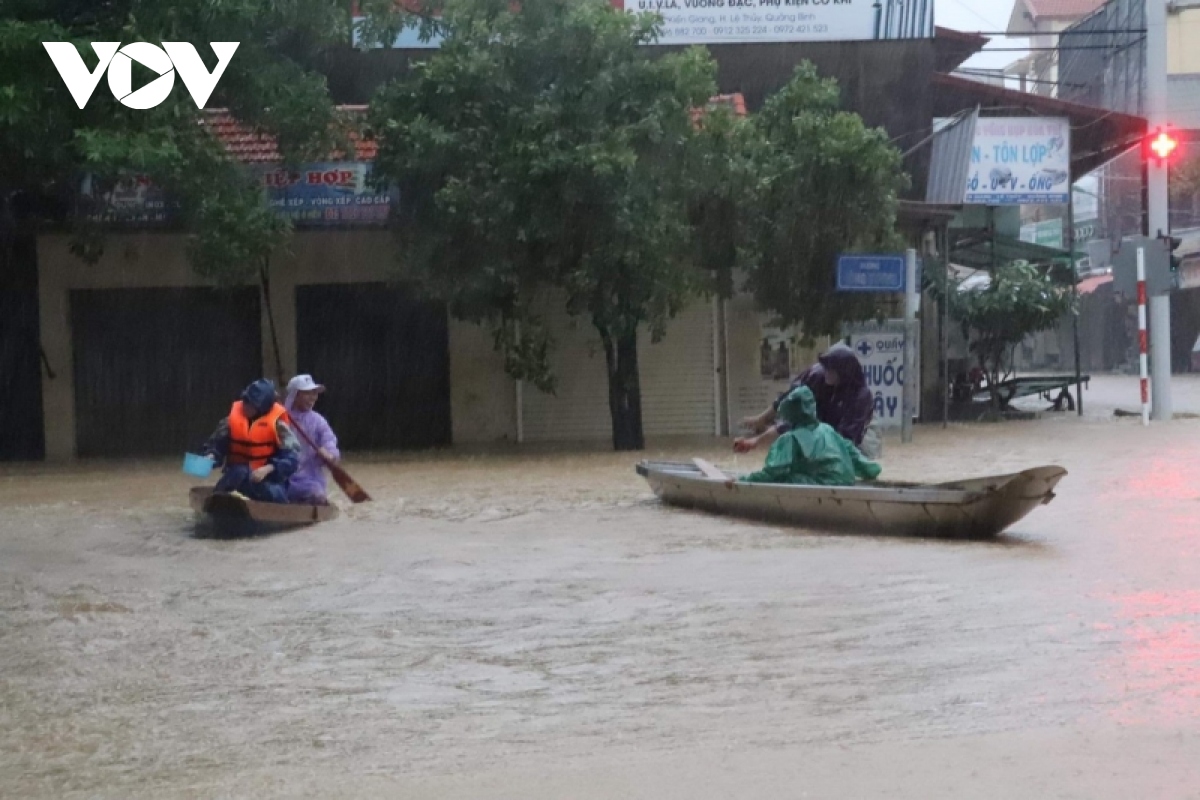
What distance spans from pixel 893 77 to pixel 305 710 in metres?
20.6

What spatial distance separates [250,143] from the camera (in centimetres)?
2030

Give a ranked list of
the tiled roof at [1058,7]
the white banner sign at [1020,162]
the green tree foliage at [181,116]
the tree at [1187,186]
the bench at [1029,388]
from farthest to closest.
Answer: the tiled roof at [1058,7]
the tree at [1187,186]
the bench at [1029,388]
the white banner sign at [1020,162]
the green tree foliage at [181,116]

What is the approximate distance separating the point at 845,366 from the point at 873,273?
545 cm

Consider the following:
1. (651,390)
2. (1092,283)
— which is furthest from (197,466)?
(1092,283)

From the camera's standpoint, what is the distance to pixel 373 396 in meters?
22.5

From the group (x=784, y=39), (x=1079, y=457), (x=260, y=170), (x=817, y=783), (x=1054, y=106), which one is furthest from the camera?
(x=1054, y=106)

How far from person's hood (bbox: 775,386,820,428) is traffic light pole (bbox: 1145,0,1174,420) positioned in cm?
1237

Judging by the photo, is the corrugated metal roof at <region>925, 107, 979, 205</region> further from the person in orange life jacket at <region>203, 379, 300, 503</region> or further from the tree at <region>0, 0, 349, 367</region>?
the person in orange life jacket at <region>203, 379, 300, 503</region>

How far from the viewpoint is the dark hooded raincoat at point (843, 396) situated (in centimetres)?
1334

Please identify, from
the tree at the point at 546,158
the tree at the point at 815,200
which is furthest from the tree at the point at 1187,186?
the tree at the point at 546,158

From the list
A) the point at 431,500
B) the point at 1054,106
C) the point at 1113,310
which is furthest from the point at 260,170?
the point at 1113,310

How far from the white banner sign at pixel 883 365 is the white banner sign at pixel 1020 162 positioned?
7.07 metres

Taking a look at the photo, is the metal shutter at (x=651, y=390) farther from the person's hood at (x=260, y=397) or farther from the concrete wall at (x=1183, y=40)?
the concrete wall at (x=1183, y=40)

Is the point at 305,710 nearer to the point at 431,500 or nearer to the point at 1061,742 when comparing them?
the point at 1061,742
